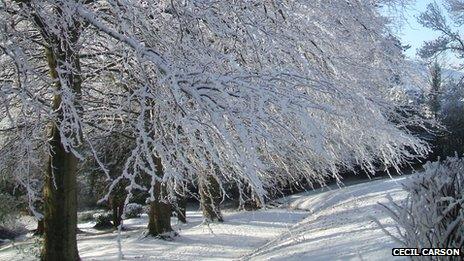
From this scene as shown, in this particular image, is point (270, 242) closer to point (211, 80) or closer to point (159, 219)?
point (159, 219)

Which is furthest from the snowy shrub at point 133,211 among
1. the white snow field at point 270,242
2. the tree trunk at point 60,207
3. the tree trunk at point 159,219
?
the tree trunk at point 60,207

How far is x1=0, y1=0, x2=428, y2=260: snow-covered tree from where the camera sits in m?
4.82

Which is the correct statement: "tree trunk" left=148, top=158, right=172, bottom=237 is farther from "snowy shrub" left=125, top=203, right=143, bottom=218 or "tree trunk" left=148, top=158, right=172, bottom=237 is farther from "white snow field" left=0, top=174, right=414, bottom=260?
"snowy shrub" left=125, top=203, right=143, bottom=218

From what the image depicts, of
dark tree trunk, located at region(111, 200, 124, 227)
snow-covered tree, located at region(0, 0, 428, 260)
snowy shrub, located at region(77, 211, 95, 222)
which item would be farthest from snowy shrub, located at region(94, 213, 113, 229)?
snow-covered tree, located at region(0, 0, 428, 260)

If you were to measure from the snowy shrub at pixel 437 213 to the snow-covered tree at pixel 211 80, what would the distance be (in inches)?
35.2

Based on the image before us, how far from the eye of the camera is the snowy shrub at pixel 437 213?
3.79 m

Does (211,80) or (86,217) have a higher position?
(211,80)

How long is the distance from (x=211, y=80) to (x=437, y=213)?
227cm

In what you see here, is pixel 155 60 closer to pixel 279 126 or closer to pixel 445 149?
pixel 279 126

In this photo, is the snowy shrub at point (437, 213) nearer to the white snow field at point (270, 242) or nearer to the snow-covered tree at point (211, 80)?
the white snow field at point (270, 242)

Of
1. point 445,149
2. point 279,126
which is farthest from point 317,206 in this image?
point 279,126

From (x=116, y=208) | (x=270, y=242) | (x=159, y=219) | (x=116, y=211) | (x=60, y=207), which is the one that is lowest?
(x=270, y=242)

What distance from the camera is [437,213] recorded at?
3893 millimetres

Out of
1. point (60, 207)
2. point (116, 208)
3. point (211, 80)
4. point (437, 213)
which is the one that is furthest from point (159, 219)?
point (437, 213)
